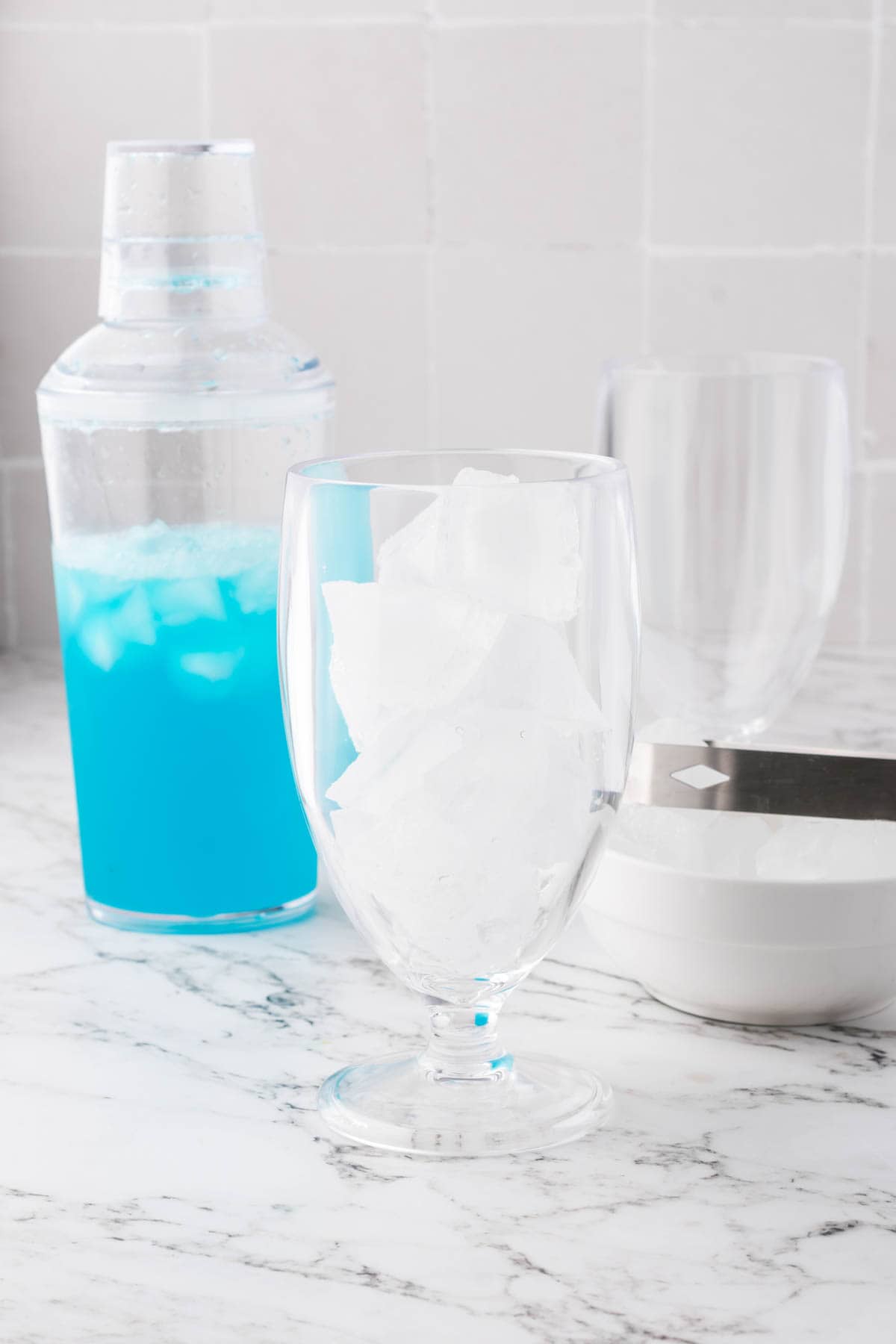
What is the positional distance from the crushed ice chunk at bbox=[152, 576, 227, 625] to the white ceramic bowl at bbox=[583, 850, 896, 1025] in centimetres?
23

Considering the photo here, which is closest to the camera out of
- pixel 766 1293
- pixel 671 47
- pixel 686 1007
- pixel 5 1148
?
pixel 766 1293

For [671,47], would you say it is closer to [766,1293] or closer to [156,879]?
[156,879]

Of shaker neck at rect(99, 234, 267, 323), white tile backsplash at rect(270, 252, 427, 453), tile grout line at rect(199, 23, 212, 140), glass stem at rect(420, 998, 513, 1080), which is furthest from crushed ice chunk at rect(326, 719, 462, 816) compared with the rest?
tile grout line at rect(199, 23, 212, 140)

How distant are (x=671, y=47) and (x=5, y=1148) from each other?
1087mm

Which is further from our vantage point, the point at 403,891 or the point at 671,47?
the point at 671,47

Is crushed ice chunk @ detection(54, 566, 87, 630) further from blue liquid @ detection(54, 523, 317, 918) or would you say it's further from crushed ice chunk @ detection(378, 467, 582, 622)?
crushed ice chunk @ detection(378, 467, 582, 622)

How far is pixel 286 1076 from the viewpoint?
71 centimetres

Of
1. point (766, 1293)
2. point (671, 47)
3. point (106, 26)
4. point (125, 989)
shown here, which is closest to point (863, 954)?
point (766, 1293)

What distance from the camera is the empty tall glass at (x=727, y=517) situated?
938mm

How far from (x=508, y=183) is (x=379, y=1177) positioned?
3.39ft

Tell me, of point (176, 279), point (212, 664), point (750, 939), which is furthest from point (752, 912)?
point (176, 279)

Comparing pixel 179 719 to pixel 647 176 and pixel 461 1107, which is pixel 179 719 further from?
pixel 647 176

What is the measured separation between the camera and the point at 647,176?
4.78 ft

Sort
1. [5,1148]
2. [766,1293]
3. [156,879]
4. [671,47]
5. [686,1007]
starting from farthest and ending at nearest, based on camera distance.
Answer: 1. [671,47]
2. [156,879]
3. [686,1007]
4. [5,1148]
5. [766,1293]
